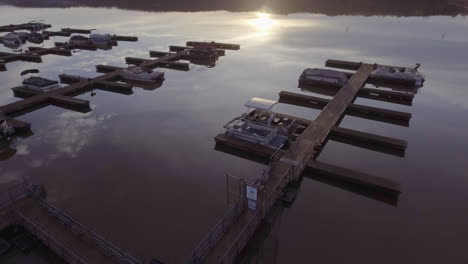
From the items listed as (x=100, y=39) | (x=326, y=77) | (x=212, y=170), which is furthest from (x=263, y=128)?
(x=100, y=39)

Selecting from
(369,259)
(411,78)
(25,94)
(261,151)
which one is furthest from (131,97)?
(411,78)

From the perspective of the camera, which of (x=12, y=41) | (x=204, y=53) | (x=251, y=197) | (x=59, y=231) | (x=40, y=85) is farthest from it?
(x=12, y=41)

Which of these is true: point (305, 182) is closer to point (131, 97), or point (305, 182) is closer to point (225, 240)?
point (225, 240)

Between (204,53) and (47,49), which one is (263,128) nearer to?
(204,53)

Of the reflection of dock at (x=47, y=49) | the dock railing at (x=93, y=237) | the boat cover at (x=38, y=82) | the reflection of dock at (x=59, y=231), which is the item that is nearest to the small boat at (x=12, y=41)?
the reflection of dock at (x=47, y=49)

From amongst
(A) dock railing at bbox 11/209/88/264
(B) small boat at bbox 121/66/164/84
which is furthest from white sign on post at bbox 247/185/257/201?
(B) small boat at bbox 121/66/164/84

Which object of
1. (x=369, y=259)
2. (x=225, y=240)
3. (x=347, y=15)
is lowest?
(x=369, y=259)

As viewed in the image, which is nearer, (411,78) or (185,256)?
(185,256)
